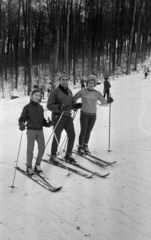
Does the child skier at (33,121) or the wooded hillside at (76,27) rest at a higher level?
the wooded hillside at (76,27)

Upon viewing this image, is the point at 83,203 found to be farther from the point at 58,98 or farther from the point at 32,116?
the point at 58,98

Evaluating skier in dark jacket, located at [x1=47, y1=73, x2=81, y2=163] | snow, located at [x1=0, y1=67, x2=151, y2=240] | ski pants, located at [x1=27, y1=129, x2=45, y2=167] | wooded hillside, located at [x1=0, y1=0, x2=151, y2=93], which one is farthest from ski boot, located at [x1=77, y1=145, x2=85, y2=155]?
wooded hillside, located at [x1=0, y1=0, x2=151, y2=93]

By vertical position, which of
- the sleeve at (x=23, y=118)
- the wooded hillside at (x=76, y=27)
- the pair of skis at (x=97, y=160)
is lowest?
the pair of skis at (x=97, y=160)

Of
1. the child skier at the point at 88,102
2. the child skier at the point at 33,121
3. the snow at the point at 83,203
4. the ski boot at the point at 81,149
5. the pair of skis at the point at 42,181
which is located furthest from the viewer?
the ski boot at the point at 81,149

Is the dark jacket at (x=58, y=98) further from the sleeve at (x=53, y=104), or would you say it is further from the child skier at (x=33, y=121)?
the child skier at (x=33, y=121)

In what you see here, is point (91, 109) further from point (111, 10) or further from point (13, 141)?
point (111, 10)

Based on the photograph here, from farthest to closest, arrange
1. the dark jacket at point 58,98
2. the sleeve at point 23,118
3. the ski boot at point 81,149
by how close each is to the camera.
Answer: the ski boot at point 81,149 → the dark jacket at point 58,98 → the sleeve at point 23,118

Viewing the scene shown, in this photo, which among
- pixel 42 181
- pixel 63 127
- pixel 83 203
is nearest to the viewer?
pixel 83 203

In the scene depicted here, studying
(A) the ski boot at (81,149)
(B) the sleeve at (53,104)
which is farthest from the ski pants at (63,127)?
(A) the ski boot at (81,149)

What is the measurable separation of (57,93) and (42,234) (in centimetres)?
270

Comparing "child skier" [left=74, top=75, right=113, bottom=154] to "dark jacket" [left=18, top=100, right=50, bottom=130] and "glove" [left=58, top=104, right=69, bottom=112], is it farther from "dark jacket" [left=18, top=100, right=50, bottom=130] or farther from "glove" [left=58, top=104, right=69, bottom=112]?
Result: "dark jacket" [left=18, top=100, right=50, bottom=130]

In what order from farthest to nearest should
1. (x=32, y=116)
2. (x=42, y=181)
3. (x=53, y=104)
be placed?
(x=53, y=104)
(x=32, y=116)
(x=42, y=181)

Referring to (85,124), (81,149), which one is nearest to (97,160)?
(81,149)

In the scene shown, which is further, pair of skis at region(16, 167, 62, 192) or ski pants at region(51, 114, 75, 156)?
ski pants at region(51, 114, 75, 156)
